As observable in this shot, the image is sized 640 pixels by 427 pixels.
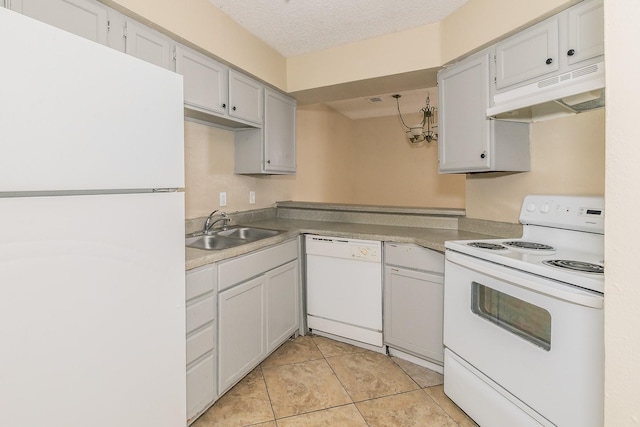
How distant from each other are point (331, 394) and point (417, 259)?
3.27ft

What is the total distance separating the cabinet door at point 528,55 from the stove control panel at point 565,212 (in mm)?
688

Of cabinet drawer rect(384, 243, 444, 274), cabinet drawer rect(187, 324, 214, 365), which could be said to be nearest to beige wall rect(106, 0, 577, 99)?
cabinet drawer rect(384, 243, 444, 274)

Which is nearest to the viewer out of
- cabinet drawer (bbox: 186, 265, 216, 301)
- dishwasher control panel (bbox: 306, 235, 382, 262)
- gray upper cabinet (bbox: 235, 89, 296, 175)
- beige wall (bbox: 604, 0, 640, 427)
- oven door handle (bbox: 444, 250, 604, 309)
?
beige wall (bbox: 604, 0, 640, 427)

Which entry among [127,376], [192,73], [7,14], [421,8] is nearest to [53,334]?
[127,376]

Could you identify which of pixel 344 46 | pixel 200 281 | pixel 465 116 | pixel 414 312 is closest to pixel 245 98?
pixel 344 46

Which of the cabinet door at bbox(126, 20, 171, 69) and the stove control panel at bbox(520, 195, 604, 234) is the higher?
the cabinet door at bbox(126, 20, 171, 69)

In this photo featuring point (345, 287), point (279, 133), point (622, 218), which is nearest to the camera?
point (622, 218)

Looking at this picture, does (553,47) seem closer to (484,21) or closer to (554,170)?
(484,21)

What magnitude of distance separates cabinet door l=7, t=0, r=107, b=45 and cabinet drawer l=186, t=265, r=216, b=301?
46.6 inches

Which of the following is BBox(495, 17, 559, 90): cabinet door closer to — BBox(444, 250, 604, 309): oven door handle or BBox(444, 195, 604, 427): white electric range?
BBox(444, 195, 604, 427): white electric range

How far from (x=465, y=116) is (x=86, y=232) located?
211cm

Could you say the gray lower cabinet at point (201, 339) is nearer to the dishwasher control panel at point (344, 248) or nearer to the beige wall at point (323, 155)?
the dishwasher control panel at point (344, 248)

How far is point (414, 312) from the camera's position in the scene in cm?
210

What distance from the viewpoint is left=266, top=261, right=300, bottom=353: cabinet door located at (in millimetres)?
2129
